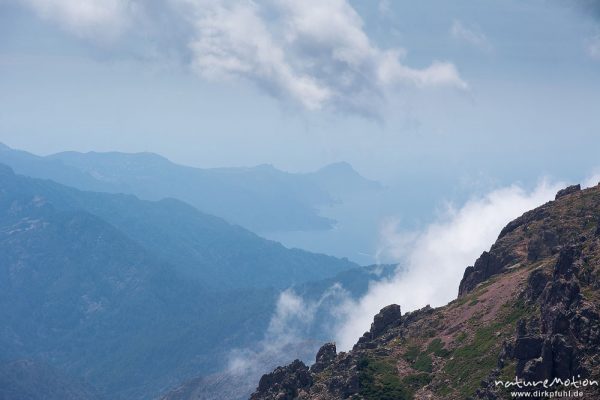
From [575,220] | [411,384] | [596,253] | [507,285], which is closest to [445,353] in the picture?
[411,384]

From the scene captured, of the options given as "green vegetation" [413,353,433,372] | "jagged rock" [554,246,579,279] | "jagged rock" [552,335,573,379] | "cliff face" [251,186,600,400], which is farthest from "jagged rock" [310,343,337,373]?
"jagged rock" [552,335,573,379]

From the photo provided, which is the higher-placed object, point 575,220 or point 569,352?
point 575,220

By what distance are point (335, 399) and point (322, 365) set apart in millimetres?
17139

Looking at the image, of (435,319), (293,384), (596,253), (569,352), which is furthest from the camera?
(435,319)

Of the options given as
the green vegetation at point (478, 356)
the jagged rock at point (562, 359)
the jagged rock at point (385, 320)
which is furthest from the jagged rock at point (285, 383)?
the jagged rock at point (562, 359)

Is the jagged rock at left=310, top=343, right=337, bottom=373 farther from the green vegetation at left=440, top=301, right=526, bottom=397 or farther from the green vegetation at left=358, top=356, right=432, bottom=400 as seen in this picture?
the green vegetation at left=440, top=301, right=526, bottom=397

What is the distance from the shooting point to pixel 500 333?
102125 millimetres

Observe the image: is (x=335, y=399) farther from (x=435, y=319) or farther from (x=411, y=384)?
(x=435, y=319)

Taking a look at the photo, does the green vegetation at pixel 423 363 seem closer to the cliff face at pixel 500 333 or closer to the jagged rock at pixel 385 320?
the cliff face at pixel 500 333

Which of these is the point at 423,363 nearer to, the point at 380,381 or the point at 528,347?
the point at 380,381

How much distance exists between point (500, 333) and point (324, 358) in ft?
107

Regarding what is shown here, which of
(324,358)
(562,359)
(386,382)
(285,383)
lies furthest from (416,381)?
(562,359)

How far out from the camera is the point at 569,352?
252ft

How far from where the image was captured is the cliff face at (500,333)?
80.6 meters
